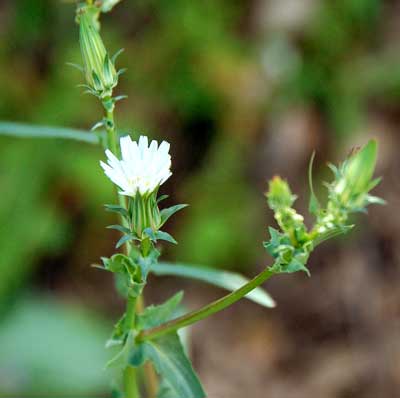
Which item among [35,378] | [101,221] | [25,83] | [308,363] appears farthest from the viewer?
[25,83]

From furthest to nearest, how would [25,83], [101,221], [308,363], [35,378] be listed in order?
[25,83] < [101,221] < [308,363] < [35,378]

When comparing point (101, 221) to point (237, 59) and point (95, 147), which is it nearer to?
point (95, 147)

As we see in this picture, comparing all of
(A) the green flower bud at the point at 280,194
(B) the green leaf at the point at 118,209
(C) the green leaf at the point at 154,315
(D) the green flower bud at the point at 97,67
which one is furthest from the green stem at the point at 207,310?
(D) the green flower bud at the point at 97,67

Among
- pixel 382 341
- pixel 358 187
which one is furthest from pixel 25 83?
pixel 358 187

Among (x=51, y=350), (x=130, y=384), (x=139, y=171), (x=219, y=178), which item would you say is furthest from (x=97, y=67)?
(x=219, y=178)

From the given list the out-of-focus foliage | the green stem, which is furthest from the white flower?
the out-of-focus foliage

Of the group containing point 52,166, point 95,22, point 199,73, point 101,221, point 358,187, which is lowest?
point 358,187

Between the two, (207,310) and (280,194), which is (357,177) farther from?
(207,310)
